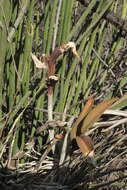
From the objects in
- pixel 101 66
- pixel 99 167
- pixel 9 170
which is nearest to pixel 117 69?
pixel 101 66

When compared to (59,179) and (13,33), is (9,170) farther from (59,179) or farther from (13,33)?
(13,33)

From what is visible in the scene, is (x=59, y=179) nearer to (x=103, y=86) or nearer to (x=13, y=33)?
(x=103, y=86)

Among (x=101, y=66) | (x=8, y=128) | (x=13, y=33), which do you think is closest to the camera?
(x=13, y=33)

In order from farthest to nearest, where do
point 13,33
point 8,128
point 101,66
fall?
point 101,66 → point 8,128 → point 13,33

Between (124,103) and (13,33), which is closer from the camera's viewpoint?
(13,33)

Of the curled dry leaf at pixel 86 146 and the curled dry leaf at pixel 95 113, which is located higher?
the curled dry leaf at pixel 95 113

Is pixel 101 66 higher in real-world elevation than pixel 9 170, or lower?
higher

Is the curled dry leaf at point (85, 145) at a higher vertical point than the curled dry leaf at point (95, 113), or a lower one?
lower

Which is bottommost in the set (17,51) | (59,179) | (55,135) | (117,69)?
(59,179)

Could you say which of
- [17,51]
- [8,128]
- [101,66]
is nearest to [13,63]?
[17,51]

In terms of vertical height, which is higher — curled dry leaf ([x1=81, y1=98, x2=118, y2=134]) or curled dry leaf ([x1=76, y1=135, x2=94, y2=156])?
curled dry leaf ([x1=81, y1=98, x2=118, y2=134])
